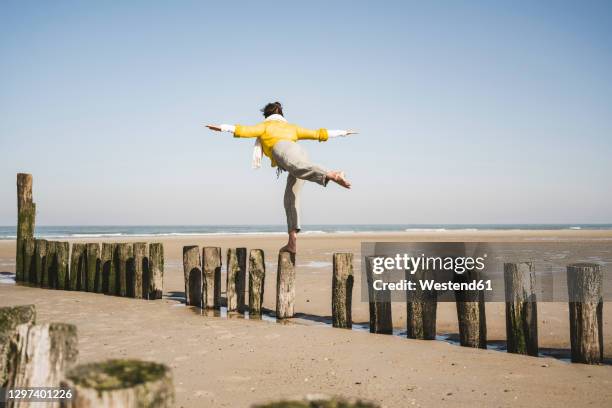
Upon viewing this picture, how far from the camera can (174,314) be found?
24.3 ft

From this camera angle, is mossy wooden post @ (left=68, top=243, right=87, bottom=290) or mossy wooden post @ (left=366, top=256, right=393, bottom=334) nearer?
mossy wooden post @ (left=366, top=256, right=393, bottom=334)

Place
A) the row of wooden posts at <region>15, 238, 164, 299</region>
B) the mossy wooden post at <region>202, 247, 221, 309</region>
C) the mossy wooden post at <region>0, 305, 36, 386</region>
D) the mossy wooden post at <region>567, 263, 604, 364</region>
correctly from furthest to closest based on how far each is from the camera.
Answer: the row of wooden posts at <region>15, 238, 164, 299</region> → the mossy wooden post at <region>202, 247, 221, 309</region> → the mossy wooden post at <region>567, 263, 604, 364</region> → the mossy wooden post at <region>0, 305, 36, 386</region>

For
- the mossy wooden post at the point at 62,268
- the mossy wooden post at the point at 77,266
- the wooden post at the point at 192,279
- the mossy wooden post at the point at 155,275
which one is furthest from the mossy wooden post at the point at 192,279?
the mossy wooden post at the point at 62,268

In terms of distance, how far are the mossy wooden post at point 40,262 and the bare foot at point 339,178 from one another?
7.38 m

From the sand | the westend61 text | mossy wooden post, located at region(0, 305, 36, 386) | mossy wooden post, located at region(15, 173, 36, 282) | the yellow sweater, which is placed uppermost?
the yellow sweater

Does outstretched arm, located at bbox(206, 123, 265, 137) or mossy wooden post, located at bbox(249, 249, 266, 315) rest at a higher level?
outstretched arm, located at bbox(206, 123, 265, 137)

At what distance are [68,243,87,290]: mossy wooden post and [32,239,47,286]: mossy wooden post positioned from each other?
1145 millimetres

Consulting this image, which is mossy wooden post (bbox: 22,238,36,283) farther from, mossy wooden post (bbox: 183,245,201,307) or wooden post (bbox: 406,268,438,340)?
wooden post (bbox: 406,268,438,340)

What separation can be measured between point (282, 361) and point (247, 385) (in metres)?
0.78

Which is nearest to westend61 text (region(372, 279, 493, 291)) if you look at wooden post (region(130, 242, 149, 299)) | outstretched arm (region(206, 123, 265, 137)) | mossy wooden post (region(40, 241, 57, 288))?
outstretched arm (region(206, 123, 265, 137))

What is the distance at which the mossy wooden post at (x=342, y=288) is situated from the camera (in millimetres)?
6562

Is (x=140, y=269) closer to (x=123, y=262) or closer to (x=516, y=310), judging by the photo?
(x=123, y=262)

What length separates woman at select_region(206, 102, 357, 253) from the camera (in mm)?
6891

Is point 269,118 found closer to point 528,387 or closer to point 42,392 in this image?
point 528,387
